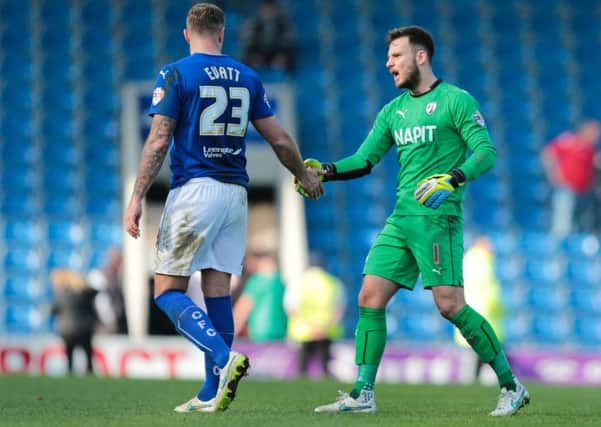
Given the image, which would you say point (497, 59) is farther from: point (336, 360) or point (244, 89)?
point (244, 89)

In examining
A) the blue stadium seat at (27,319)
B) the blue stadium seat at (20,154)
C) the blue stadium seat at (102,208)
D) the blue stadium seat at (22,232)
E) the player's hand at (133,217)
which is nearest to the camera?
the player's hand at (133,217)

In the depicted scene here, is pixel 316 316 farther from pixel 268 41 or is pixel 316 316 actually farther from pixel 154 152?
pixel 154 152

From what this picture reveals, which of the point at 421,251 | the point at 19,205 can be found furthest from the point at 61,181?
the point at 421,251

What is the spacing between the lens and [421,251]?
7227mm

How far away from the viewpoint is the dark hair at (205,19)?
22.5ft

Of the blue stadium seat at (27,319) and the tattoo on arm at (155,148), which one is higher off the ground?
the tattoo on arm at (155,148)

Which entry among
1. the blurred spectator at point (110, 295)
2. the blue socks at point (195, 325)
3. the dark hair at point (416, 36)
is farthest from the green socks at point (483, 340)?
the blurred spectator at point (110, 295)

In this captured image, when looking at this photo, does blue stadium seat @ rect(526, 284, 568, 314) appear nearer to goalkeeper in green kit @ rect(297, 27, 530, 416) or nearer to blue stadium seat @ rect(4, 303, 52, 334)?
blue stadium seat @ rect(4, 303, 52, 334)

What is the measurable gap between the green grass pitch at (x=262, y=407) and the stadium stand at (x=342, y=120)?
6.96m

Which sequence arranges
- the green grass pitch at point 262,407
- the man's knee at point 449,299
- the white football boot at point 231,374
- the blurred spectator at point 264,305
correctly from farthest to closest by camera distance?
the blurred spectator at point 264,305 < the man's knee at point 449,299 < the green grass pitch at point 262,407 < the white football boot at point 231,374

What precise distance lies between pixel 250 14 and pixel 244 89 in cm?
1478

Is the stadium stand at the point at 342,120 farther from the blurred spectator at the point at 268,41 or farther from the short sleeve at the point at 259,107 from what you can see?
the short sleeve at the point at 259,107

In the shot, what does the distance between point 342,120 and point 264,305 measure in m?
5.01

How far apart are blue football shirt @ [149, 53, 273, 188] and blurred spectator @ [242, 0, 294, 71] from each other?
1321 cm
